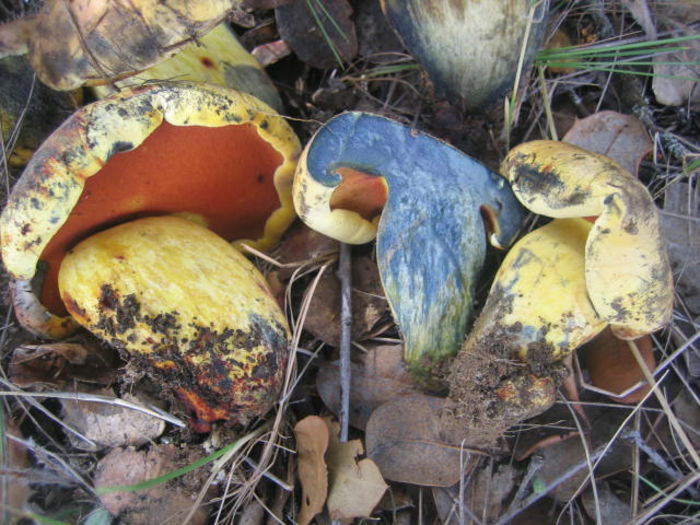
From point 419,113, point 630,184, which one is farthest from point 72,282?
point 630,184

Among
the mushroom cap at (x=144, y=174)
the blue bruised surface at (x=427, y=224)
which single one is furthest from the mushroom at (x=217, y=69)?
the blue bruised surface at (x=427, y=224)

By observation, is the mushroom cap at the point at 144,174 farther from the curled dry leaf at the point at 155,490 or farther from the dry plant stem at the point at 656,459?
the dry plant stem at the point at 656,459

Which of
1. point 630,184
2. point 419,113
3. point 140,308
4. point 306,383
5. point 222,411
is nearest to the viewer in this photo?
point 630,184

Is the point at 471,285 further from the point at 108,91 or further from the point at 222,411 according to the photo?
the point at 108,91

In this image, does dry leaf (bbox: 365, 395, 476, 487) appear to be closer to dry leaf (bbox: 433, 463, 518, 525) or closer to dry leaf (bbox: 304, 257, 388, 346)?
dry leaf (bbox: 433, 463, 518, 525)

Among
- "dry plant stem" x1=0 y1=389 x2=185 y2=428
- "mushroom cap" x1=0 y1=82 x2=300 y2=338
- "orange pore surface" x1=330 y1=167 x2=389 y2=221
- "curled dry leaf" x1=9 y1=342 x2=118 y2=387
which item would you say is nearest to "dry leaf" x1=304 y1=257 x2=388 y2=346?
"orange pore surface" x1=330 y1=167 x2=389 y2=221

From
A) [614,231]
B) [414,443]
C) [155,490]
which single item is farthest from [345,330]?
[614,231]
